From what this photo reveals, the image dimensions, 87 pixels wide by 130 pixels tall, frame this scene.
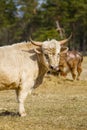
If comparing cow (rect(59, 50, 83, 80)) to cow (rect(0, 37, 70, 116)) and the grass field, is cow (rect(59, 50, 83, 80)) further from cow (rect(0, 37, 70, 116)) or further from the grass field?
cow (rect(0, 37, 70, 116))

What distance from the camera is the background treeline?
57688mm

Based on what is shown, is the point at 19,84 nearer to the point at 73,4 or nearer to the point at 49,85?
the point at 49,85

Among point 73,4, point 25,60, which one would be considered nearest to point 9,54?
point 25,60

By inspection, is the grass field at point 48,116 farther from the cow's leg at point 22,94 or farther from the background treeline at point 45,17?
the background treeline at point 45,17

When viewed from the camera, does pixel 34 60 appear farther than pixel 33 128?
Yes

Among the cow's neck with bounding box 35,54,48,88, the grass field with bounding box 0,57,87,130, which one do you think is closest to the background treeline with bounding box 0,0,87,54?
the grass field with bounding box 0,57,87,130

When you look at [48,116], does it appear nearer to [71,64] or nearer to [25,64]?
[25,64]

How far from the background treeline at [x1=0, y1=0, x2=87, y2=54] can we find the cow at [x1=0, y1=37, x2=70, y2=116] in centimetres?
3984

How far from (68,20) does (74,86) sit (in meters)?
39.0

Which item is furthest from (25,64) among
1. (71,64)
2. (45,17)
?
(45,17)

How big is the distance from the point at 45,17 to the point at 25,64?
5081 centimetres

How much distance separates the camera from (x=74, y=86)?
20.1m

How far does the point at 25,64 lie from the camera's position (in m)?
10.2

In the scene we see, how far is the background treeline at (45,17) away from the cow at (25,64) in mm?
39837
